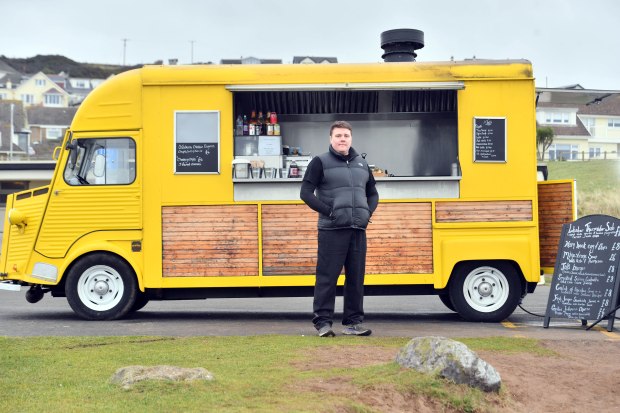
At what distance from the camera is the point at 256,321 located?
11984 mm

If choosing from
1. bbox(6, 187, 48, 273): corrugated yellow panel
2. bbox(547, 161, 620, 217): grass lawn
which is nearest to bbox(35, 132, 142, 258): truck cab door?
bbox(6, 187, 48, 273): corrugated yellow panel

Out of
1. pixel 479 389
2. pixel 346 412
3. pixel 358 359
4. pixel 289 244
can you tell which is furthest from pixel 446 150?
pixel 346 412

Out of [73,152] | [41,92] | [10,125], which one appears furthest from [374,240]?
[41,92]

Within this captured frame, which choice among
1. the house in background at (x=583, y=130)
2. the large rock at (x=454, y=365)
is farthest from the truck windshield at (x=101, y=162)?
the house in background at (x=583, y=130)

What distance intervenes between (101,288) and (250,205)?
2.09 metres

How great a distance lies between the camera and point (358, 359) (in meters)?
8.23

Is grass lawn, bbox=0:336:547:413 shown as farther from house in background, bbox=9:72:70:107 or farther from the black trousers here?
house in background, bbox=9:72:70:107

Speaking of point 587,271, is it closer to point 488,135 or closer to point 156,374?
point 488,135

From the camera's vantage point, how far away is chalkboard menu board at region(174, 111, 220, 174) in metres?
11.8

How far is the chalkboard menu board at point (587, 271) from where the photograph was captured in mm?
10914

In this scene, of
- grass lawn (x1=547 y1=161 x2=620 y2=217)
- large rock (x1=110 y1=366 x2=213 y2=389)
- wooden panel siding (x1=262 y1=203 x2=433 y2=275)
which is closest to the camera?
large rock (x1=110 y1=366 x2=213 y2=389)

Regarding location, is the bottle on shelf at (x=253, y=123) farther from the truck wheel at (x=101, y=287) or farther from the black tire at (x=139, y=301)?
the black tire at (x=139, y=301)

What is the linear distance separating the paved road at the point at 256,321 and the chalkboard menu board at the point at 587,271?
262 millimetres

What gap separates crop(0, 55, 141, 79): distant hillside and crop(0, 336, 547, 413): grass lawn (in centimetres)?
15786
